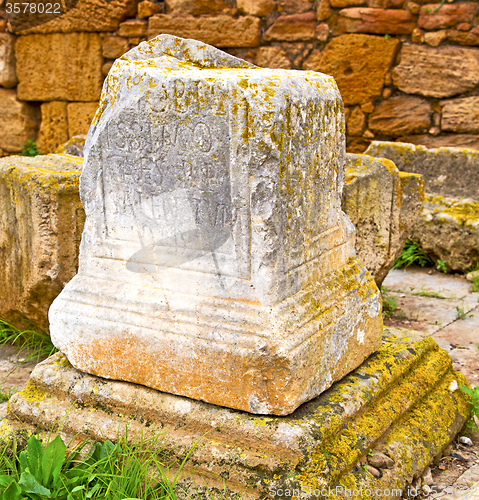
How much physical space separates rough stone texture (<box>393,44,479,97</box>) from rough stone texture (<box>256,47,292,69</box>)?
101cm

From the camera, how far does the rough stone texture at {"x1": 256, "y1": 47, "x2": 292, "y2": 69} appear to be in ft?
18.0

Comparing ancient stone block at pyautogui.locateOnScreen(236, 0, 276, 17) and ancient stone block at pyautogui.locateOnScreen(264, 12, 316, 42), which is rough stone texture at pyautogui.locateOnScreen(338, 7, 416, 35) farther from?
ancient stone block at pyautogui.locateOnScreen(236, 0, 276, 17)

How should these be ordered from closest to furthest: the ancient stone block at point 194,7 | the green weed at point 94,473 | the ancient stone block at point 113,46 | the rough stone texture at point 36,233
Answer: the green weed at point 94,473
the rough stone texture at point 36,233
the ancient stone block at point 194,7
the ancient stone block at point 113,46

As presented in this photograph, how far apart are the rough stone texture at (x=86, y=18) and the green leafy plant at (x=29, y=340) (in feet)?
12.6

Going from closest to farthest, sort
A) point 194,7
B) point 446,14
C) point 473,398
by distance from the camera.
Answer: point 473,398 < point 446,14 < point 194,7

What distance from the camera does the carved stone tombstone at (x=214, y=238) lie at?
67.9 inches

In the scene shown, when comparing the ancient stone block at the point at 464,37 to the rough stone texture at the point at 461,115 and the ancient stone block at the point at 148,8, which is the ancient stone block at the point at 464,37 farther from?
the ancient stone block at the point at 148,8

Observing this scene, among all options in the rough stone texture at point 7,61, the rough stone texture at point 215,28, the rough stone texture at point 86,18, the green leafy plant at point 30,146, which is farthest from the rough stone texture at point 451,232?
the rough stone texture at point 7,61

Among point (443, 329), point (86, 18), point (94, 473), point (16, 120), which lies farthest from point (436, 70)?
point (94, 473)

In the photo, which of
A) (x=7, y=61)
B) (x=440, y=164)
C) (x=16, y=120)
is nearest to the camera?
(x=440, y=164)

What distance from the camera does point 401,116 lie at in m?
5.30

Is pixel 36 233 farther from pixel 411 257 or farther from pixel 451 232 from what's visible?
pixel 451 232

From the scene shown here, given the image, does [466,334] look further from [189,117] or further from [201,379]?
[189,117]

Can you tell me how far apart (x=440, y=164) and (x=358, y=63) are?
1.29 metres
